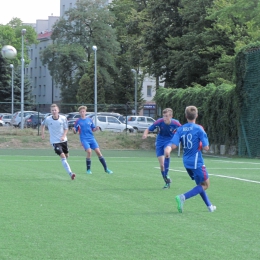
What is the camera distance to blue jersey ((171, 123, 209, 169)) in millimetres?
10320

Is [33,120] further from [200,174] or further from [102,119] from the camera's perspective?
[200,174]

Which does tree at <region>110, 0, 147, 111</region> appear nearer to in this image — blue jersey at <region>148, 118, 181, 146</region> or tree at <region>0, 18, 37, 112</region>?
tree at <region>0, 18, 37, 112</region>

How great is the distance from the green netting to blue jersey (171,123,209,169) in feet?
64.6

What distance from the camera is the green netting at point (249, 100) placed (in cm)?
2982

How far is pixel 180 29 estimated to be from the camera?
2105 inches

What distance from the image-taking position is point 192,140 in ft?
33.9

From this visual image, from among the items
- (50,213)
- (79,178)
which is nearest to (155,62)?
(79,178)

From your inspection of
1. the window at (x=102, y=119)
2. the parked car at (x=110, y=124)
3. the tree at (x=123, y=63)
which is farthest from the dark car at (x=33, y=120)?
the tree at (x=123, y=63)

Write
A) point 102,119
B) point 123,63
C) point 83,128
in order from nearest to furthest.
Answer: point 83,128
point 102,119
point 123,63

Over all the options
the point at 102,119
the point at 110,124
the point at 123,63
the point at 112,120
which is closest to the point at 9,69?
the point at 123,63

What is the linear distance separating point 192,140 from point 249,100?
805 inches

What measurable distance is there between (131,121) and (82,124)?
35.8 metres

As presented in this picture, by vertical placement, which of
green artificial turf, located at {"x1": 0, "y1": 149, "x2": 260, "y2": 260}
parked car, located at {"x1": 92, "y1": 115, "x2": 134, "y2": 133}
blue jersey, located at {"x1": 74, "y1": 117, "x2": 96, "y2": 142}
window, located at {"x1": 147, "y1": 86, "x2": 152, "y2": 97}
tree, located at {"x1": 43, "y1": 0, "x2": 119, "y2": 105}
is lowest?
green artificial turf, located at {"x1": 0, "y1": 149, "x2": 260, "y2": 260}

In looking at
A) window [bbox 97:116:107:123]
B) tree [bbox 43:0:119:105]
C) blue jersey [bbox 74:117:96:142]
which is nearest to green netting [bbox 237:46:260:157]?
blue jersey [bbox 74:117:96:142]
